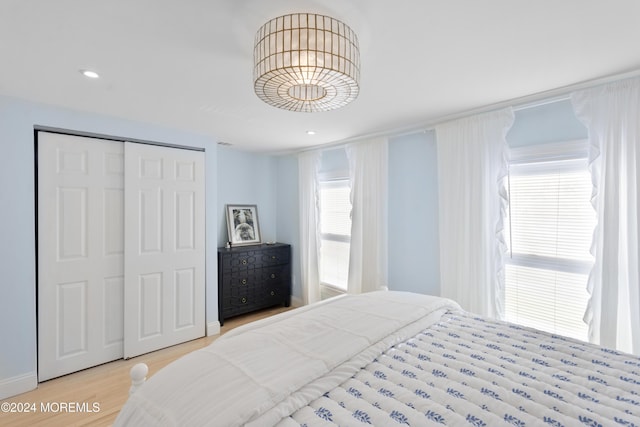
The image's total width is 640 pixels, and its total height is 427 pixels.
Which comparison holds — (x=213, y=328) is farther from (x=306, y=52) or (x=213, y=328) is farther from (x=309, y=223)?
(x=306, y=52)

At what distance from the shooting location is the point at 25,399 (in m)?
2.26

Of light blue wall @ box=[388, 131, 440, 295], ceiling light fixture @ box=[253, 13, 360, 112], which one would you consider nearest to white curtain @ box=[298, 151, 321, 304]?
light blue wall @ box=[388, 131, 440, 295]

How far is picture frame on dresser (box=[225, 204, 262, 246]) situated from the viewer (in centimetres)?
416

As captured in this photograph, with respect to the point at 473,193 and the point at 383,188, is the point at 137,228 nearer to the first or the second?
the point at 383,188

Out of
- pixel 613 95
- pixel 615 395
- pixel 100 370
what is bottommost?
pixel 100 370

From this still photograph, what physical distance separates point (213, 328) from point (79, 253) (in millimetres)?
1581

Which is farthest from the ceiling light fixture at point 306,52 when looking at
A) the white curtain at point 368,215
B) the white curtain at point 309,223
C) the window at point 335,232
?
the white curtain at point 309,223

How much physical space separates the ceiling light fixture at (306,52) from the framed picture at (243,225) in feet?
9.89

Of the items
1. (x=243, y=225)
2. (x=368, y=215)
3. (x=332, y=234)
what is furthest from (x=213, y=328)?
(x=368, y=215)

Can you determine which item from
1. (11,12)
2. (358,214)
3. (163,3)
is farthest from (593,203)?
(11,12)

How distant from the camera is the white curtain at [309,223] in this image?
4.13 metres

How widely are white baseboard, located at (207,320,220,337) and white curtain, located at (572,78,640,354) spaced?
346 centimetres

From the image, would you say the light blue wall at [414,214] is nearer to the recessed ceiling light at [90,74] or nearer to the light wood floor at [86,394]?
the light wood floor at [86,394]

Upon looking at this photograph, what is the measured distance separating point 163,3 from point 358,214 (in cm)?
273
